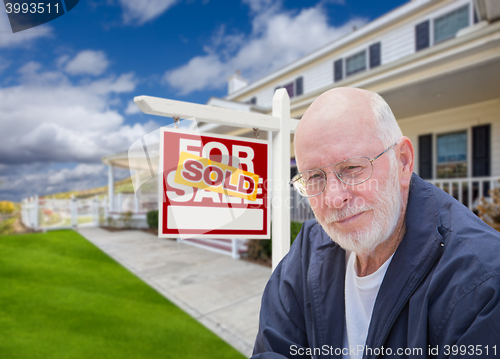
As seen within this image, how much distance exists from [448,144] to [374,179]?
6.77 m

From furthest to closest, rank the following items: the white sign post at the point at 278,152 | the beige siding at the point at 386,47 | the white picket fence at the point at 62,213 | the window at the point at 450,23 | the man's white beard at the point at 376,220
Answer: the white picket fence at the point at 62,213 < the beige siding at the point at 386,47 < the window at the point at 450,23 < the white sign post at the point at 278,152 < the man's white beard at the point at 376,220

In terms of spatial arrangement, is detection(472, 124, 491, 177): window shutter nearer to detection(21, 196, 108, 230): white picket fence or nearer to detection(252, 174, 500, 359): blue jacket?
detection(252, 174, 500, 359): blue jacket

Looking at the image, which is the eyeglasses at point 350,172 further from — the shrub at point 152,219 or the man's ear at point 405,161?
the shrub at point 152,219

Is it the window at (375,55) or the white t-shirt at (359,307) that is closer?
the white t-shirt at (359,307)

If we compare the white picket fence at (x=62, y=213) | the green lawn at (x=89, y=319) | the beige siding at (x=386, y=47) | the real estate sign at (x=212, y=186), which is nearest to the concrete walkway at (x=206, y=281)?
the green lawn at (x=89, y=319)

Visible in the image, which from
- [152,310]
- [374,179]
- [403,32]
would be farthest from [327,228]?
[403,32]

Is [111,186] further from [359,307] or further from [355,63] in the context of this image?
[359,307]

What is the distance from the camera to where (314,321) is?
1074mm

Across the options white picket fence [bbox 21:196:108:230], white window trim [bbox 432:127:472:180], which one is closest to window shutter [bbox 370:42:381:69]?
white window trim [bbox 432:127:472:180]

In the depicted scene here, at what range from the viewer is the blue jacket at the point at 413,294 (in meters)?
0.71

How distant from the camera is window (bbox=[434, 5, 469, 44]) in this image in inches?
288

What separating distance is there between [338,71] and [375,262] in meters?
10.2

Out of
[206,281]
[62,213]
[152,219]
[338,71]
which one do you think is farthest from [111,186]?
[338,71]

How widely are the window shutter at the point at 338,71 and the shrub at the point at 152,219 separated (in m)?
8.89
